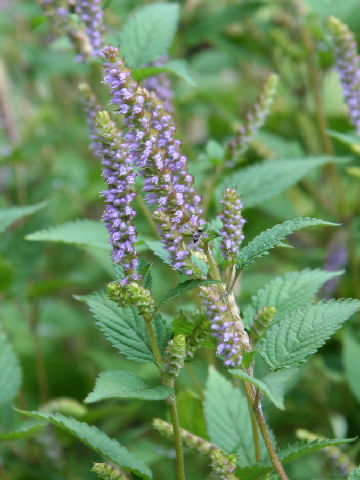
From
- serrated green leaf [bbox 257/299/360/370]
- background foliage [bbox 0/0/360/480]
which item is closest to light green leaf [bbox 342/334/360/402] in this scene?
background foliage [bbox 0/0/360/480]

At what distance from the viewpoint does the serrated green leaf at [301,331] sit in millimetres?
858

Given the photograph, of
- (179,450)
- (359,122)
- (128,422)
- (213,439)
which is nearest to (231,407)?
(213,439)

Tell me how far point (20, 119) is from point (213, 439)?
214 cm

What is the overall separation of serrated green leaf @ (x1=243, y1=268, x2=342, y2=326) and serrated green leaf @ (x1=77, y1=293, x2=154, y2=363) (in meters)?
0.16

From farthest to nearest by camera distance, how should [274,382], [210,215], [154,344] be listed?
[210,215]
[154,344]
[274,382]

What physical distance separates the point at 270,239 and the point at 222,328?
123mm

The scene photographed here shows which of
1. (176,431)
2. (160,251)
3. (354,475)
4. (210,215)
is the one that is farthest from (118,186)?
(210,215)

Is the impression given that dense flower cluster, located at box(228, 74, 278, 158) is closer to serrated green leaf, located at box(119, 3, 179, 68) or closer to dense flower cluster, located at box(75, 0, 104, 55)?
serrated green leaf, located at box(119, 3, 179, 68)

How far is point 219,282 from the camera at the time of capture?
810 mm

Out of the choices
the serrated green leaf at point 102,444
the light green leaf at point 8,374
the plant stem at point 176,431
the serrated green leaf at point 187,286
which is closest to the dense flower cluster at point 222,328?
the serrated green leaf at point 187,286

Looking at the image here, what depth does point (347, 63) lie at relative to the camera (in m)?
1.33

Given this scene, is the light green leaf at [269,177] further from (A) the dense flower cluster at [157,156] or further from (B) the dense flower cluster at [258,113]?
(A) the dense flower cluster at [157,156]

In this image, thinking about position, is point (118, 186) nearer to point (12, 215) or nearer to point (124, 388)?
point (124, 388)

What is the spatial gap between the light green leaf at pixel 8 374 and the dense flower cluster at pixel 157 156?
0.61 m
